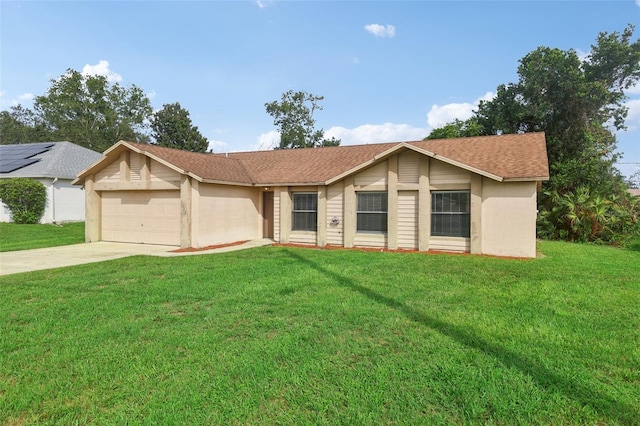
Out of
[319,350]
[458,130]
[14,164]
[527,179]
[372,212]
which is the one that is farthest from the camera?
[458,130]

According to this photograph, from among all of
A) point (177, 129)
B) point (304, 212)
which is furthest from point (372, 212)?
point (177, 129)

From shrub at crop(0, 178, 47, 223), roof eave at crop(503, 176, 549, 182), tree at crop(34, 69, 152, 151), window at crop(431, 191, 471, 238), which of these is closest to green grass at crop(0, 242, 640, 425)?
roof eave at crop(503, 176, 549, 182)

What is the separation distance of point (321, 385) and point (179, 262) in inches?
305

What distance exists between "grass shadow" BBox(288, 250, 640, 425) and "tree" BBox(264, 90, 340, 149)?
36.4 m

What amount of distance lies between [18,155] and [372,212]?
87.4 ft

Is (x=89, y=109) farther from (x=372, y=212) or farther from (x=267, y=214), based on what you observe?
(x=372, y=212)

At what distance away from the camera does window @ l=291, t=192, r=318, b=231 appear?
14.5m

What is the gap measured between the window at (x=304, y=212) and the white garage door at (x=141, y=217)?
4.44 metres

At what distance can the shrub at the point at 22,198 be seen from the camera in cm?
2097

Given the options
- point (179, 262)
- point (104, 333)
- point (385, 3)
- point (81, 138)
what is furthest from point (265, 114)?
point (104, 333)

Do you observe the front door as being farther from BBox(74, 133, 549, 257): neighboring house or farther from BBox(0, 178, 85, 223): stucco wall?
BBox(0, 178, 85, 223): stucco wall

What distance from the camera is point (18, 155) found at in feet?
85.0

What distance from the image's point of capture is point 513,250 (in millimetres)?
11445

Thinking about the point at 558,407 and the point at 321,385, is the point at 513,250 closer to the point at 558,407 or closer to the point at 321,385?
the point at 558,407
